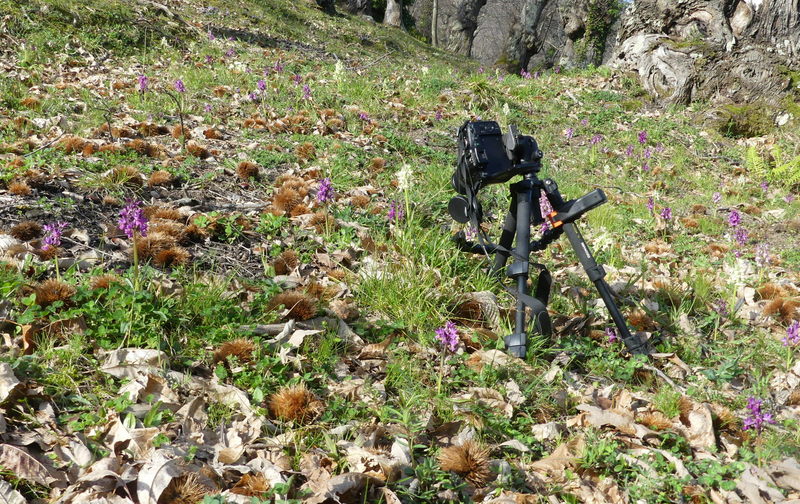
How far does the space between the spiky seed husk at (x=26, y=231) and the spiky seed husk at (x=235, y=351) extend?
1524mm

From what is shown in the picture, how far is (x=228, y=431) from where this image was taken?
6.57 feet

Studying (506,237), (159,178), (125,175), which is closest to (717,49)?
(506,237)

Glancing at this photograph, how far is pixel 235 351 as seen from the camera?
2334 mm

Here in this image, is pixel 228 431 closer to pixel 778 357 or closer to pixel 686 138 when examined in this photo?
pixel 778 357

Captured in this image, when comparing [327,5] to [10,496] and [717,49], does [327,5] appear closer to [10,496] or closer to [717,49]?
[717,49]

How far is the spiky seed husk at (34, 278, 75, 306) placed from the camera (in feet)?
7.45

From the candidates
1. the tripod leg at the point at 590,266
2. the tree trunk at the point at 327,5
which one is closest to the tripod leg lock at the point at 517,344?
the tripod leg at the point at 590,266

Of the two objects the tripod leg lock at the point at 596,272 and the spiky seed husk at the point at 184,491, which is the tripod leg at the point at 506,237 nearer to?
the tripod leg lock at the point at 596,272

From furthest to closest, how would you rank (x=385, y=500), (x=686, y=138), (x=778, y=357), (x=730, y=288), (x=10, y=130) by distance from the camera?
1. (x=686, y=138)
2. (x=10, y=130)
3. (x=730, y=288)
4. (x=778, y=357)
5. (x=385, y=500)

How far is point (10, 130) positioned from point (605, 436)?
524 centimetres

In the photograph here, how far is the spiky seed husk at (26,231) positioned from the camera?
287cm

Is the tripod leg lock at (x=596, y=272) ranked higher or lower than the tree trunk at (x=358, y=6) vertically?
lower

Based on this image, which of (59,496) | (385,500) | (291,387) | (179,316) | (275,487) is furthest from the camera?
(179,316)

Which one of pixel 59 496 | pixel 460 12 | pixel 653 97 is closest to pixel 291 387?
pixel 59 496
